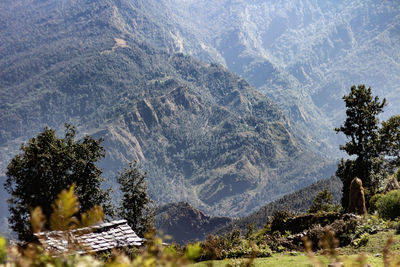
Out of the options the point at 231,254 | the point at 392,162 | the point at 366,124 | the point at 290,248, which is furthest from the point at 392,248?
the point at 392,162

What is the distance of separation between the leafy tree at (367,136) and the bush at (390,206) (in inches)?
684

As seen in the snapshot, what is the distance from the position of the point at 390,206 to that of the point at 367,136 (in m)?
22.0

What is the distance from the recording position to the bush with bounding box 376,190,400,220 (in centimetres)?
1938

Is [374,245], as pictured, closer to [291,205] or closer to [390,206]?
[390,206]

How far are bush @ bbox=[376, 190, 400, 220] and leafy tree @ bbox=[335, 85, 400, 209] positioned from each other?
17377 millimetres

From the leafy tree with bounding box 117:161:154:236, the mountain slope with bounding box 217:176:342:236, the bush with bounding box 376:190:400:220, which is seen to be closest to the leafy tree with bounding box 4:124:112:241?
the leafy tree with bounding box 117:161:154:236

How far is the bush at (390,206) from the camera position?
19375 millimetres

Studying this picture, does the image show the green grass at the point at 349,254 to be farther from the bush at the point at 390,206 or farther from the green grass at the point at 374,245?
the bush at the point at 390,206

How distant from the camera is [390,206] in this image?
64.4 feet

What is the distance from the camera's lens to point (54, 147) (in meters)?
37.5

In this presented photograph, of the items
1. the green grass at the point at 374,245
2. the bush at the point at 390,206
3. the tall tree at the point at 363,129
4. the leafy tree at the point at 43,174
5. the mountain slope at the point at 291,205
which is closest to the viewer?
the green grass at the point at 374,245

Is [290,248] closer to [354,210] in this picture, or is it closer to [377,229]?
[377,229]

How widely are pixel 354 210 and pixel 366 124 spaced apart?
16563 millimetres

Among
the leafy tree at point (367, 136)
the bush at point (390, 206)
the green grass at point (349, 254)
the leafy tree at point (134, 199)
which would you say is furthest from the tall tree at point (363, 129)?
the green grass at point (349, 254)
